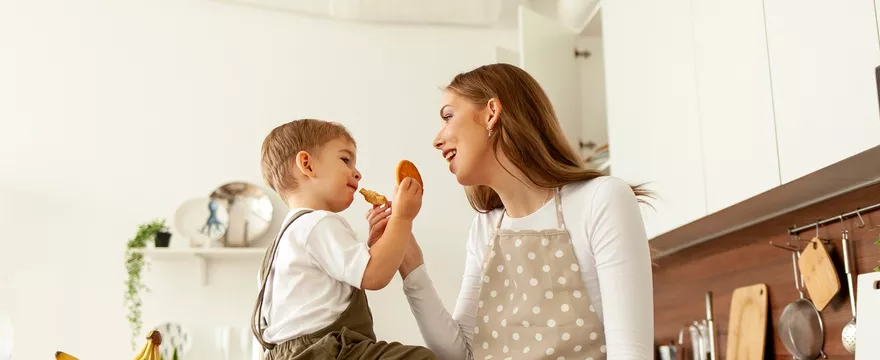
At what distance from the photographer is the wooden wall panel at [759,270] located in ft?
6.28

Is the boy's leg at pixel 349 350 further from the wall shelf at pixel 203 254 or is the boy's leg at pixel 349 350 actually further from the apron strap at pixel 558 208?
the wall shelf at pixel 203 254

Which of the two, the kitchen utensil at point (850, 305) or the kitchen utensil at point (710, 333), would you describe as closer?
the kitchen utensil at point (850, 305)

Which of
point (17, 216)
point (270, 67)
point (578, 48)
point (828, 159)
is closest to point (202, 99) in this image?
point (270, 67)

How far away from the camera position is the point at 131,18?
3482 mm

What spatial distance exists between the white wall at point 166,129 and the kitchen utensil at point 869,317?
199 centimetres

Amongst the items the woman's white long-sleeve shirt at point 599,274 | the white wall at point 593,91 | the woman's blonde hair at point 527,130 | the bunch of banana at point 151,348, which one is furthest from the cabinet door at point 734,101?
the bunch of banana at point 151,348

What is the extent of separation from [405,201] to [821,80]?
2.58 ft

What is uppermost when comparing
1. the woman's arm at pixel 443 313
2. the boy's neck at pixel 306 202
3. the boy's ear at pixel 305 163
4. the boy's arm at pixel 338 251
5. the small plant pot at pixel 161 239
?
the boy's ear at pixel 305 163

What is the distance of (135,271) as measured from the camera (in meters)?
3.15

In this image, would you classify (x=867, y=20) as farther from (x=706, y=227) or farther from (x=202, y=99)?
(x=202, y=99)

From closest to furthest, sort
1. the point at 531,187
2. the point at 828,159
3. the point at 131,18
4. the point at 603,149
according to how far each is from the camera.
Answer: the point at 531,187
the point at 828,159
the point at 603,149
the point at 131,18

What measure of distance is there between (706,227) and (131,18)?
2373 mm

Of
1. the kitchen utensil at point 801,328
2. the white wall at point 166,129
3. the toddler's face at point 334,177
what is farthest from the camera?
the white wall at point 166,129

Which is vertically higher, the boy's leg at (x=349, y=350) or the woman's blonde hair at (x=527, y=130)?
the woman's blonde hair at (x=527, y=130)
